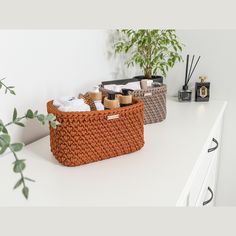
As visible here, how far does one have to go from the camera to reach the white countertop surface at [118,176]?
0.77 metres

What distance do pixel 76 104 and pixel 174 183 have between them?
1.18 ft

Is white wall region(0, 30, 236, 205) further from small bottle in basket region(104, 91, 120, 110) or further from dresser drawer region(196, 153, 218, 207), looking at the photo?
dresser drawer region(196, 153, 218, 207)

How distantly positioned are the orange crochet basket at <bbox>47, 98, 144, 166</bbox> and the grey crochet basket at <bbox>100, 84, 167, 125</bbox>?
0.95 ft

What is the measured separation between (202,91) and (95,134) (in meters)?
1.03

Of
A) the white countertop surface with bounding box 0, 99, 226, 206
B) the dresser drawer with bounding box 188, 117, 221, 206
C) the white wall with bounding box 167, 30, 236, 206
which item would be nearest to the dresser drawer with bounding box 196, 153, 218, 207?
the dresser drawer with bounding box 188, 117, 221, 206

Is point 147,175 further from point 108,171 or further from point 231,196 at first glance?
point 231,196

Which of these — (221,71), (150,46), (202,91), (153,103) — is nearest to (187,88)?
(202,91)

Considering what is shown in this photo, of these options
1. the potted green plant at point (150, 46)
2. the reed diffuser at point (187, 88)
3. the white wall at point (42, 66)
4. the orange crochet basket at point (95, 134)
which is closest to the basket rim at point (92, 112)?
the orange crochet basket at point (95, 134)

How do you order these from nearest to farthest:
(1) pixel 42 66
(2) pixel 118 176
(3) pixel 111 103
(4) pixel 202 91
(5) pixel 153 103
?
(2) pixel 118 176, (3) pixel 111 103, (1) pixel 42 66, (5) pixel 153 103, (4) pixel 202 91

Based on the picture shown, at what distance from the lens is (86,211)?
28.7 inches

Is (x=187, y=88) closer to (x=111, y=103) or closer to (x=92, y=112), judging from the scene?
(x=111, y=103)

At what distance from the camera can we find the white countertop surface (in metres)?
0.77

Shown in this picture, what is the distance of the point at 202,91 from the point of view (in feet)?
5.95

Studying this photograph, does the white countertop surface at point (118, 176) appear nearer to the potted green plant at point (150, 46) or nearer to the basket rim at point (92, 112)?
the basket rim at point (92, 112)
